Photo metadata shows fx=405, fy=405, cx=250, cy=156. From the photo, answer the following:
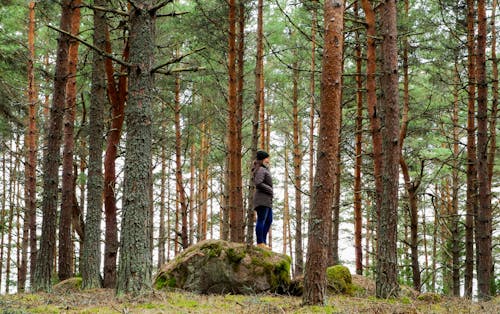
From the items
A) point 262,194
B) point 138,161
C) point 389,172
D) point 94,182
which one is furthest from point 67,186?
point 389,172

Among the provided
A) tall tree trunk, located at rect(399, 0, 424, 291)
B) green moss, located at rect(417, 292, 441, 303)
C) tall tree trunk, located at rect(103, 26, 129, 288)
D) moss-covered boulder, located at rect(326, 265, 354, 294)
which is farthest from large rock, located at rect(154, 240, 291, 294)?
tall tree trunk, located at rect(399, 0, 424, 291)

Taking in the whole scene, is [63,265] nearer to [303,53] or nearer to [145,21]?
[145,21]

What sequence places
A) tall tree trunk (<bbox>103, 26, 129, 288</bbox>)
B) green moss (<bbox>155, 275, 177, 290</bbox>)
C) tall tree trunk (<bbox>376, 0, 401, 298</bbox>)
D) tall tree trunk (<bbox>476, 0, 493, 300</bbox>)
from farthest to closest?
tall tree trunk (<bbox>476, 0, 493, 300</bbox>) < tall tree trunk (<bbox>103, 26, 129, 288</bbox>) < green moss (<bbox>155, 275, 177, 290</bbox>) < tall tree trunk (<bbox>376, 0, 401, 298</bbox>)

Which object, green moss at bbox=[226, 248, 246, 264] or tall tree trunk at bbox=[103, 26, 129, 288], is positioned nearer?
green moss at bbox=[226, 248, 246, 264]

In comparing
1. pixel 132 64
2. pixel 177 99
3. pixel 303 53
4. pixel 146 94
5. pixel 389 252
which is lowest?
pixel 389 252

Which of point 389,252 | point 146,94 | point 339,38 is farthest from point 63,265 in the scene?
point 339,38

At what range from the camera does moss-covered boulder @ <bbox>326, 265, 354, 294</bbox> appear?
8414mm

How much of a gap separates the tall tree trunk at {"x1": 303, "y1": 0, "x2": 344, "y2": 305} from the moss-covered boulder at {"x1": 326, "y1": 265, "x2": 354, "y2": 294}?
10.5ft

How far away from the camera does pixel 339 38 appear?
18.6ft

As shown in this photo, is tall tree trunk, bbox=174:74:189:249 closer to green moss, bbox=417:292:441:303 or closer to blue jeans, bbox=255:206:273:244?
blue jeans, bbox=255:206:273:244

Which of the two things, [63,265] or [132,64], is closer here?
[132,64]

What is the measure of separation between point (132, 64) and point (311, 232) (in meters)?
3.54

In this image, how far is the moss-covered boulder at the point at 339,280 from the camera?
841 centimetres

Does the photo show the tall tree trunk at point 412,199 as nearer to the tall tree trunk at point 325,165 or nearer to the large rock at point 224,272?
the large rock at point 224,272
